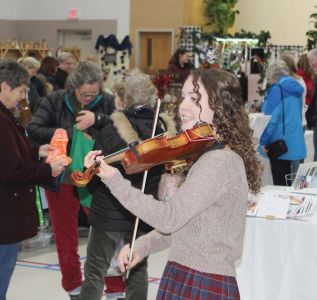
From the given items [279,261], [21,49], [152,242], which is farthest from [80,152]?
[21,49]

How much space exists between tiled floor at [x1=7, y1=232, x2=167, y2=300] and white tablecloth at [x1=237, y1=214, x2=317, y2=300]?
1373 millimetres

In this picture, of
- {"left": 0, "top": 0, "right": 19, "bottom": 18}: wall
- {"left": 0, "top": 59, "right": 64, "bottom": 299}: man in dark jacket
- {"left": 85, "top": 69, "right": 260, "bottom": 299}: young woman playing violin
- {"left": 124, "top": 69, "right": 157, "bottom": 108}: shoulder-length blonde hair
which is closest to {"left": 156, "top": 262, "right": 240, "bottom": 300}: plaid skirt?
{"left": 85, "top": 69, "right": 260, "bottom": 299}: young woman playing violin

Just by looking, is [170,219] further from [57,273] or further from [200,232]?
[57,273]

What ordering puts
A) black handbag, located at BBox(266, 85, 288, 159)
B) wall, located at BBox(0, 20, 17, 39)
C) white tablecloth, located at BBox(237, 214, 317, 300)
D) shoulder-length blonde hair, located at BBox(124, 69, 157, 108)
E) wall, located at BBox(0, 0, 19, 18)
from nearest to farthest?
white tablecloth, located at BBox(237, 214, 317, 300) → shoulder-length blonde hair, located at BBox(124, 69, 157, 108) → black handbag, located at BBox(266, 85, 288, 159) → wall, located at BBox(0, 20, 17, 39) → wall, located at BBox(0, 0, 19, 18)

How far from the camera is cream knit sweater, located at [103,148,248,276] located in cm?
241

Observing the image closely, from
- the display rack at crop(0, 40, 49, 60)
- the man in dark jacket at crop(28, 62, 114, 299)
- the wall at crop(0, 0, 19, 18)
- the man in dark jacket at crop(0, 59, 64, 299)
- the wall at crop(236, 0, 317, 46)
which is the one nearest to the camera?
the man in dark jacket at crop(0, 59, 64, 299)

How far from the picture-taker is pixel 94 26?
17297 millimetres

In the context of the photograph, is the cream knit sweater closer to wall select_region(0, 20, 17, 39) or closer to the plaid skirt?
the plaid skirt

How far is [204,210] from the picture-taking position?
2484mm

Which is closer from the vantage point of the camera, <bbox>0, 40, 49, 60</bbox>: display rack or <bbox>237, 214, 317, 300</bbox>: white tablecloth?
<bbox>237, 214, 317, 300</bbox>: white tablecloth

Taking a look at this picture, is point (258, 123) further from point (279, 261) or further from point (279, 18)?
point (279, 18)

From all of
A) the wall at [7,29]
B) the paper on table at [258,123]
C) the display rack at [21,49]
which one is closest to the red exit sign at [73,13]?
the wall at [7,29]

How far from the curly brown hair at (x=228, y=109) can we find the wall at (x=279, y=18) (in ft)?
46.0

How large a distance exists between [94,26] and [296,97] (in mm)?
10230
